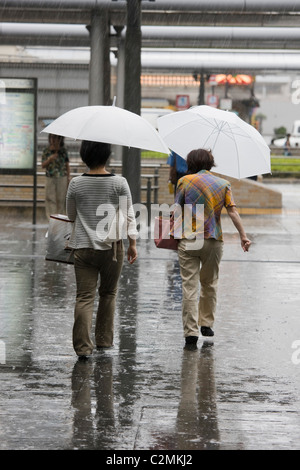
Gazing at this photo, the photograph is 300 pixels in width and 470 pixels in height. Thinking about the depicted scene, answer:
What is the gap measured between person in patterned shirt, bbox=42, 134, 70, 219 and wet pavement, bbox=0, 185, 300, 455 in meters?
4.06

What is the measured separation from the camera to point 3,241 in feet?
48.4

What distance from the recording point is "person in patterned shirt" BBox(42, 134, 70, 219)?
1578 cm

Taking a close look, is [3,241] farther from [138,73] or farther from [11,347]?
[11,347]

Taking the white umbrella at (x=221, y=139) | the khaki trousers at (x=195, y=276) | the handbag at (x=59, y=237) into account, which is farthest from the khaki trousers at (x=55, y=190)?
the khaki trousers at (x=195, y=276)

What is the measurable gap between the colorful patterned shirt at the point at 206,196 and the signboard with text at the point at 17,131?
1051 centimetres

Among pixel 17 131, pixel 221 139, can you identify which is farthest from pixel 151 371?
pixel 17 131

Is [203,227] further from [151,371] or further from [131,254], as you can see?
[151,371]

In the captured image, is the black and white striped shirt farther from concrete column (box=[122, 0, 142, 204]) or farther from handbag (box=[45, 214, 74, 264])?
concrete column (box=[122, 0, 142, 204])

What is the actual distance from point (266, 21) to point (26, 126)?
5.70m

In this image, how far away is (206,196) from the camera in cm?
802

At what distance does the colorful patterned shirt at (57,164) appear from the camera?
1590 centimetres

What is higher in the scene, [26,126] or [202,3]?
[202,3]

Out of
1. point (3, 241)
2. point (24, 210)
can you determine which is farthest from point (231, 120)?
point (24, 210)

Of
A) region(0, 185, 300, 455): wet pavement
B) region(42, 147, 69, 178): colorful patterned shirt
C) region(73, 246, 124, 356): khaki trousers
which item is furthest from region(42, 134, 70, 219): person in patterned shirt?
region(73, 246, 124, 356): khaki trousers
